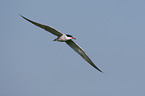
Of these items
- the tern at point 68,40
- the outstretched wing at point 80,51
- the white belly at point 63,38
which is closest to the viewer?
the tern at point 68,40

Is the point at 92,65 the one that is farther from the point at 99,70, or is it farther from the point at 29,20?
the point at 29,20

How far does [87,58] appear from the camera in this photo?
2711 centimetres

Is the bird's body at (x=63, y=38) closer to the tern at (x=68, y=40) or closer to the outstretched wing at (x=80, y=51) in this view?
the tern at (x=68, y=40)

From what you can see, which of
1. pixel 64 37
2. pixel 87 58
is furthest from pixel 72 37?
pixel 87 58

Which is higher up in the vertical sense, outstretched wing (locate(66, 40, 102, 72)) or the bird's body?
the bird's body

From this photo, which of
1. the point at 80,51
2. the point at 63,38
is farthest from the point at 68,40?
the point at 80,51

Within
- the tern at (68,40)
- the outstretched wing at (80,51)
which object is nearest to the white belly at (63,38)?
the tern at (68,40)

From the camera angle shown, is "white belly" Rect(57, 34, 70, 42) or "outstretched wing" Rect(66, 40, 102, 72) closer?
"white belly" Rect(57, 34, 70, 42)

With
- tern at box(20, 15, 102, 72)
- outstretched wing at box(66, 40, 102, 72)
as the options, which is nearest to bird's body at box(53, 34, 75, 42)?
tern at box(20, 15, 102, 72)

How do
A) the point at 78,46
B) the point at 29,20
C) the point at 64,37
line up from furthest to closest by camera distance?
the point at 78,46, the point at 64,37, the point at 29,20

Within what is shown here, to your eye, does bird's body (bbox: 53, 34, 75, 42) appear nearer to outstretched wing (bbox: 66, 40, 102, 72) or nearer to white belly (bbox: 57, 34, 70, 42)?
white belly (bbox: 57, 34, 70, 42)

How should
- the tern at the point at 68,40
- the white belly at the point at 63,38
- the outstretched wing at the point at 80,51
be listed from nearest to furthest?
the tern at the point at 68,40, the white belly at the point at 63,38, the outstretched wing at the point at 80,51

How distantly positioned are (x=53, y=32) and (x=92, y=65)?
6.04 m

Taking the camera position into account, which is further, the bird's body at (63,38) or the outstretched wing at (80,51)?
the outstretched wing at (80,51)
